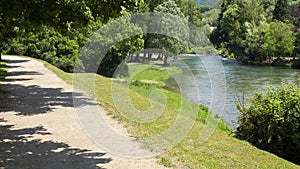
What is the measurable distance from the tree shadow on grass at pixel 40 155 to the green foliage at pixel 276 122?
6.96m

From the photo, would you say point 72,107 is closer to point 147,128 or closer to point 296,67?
point 147,128

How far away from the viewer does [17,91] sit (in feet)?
52.9

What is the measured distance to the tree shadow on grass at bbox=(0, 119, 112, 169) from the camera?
7266 mm

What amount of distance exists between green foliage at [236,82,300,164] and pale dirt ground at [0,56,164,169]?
5374 mm

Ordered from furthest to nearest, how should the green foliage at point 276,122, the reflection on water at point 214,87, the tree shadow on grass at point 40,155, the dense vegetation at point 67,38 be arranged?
1. the reflection on water at point 214,87
2. the green foliage at point 276,122
3. the dense vegetation at point 67,38
4. the tree shadow on grass at point 40,155

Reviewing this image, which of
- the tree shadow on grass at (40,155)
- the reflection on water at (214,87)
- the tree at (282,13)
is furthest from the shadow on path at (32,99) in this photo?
the tree at (282,13)

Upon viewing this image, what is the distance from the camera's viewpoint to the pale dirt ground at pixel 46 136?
7.50m

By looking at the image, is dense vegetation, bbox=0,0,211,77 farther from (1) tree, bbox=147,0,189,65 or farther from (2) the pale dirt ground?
(2) the pale dirt ground

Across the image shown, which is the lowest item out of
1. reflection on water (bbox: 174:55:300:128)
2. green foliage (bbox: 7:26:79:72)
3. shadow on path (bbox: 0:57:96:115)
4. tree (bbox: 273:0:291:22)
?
reflection on water (bbox: 174:55:300:128)

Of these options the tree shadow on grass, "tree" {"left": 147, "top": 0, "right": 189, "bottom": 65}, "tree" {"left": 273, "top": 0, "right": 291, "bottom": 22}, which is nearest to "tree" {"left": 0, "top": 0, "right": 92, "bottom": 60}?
the tree shadow on grass

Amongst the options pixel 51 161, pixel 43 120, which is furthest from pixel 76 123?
pixel 51 161

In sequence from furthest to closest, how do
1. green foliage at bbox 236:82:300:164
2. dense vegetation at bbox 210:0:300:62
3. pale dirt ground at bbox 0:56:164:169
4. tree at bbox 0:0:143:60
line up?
dense vegetation at bbox 210:0:300:62
green foliage at bbox 236:82:300:164
tree at bbox 0:0:143:60
pale dirt ground at bbox 0:56:164:169

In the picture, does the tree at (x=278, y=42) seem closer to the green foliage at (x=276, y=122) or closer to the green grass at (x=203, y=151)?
the green foliage at (x=276, y=122)

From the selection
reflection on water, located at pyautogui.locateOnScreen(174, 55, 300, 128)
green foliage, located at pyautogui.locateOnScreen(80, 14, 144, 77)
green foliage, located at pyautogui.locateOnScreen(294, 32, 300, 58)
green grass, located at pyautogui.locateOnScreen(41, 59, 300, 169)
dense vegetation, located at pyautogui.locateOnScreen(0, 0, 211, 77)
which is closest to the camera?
green grass, located at pyautogui.locateOnScreen(41, 59, 300, 169)
